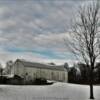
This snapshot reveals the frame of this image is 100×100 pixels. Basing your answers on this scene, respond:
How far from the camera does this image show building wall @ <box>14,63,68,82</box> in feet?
212

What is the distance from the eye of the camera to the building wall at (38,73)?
64.6m

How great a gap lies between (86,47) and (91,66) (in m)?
1.90

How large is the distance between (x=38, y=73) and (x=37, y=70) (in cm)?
120

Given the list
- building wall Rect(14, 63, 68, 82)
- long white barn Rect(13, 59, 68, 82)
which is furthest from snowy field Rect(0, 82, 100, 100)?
long white barn Rect(13, 59, 68, 82)

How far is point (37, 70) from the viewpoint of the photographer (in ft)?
220

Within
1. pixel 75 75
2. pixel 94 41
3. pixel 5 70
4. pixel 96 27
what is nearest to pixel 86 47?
pixel 94 41

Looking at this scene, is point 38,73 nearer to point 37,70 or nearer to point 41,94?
point 37,70

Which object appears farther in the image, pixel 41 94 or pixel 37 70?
pixel 37 70

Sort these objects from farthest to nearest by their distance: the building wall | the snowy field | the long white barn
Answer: the long white barn, the building wall, the snowy field

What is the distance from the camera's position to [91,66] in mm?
18344

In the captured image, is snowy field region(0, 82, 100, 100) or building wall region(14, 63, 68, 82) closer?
snowy field region(0, 82, 100, 100)

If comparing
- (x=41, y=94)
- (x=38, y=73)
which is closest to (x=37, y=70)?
(x=38, y=73)

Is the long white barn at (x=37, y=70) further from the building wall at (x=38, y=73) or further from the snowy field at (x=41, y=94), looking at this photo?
the snowy field at (x=41, y=94)

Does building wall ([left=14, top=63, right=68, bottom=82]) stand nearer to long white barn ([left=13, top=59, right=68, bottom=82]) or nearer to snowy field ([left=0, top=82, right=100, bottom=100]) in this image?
long white barn ([left=13, top=59, right=68, bottom=82])
